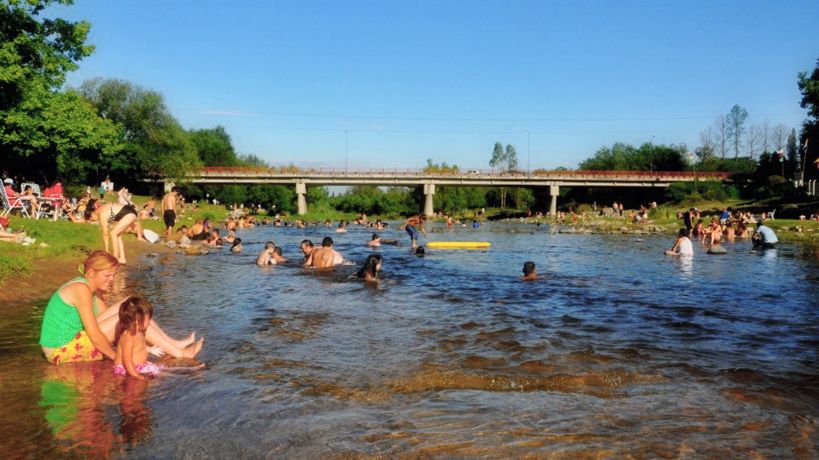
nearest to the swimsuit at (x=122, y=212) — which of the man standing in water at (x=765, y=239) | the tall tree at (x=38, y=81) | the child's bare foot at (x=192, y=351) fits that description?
the child's bare foot at (x=192, y=351)

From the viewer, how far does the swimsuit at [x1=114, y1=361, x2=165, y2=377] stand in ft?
22.1

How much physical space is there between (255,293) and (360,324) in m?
4.45

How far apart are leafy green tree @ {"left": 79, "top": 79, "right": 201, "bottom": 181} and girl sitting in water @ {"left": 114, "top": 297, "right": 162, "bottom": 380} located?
72.0 meters

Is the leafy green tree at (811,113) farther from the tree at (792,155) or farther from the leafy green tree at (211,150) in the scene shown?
the leafy green tree at (211,150)

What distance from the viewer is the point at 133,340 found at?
670 cm

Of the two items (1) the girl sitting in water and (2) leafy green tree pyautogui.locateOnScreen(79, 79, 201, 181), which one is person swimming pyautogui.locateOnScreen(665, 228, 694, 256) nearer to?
(1) the girl sitting in water

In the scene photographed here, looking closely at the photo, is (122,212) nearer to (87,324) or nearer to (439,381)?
(87,324)

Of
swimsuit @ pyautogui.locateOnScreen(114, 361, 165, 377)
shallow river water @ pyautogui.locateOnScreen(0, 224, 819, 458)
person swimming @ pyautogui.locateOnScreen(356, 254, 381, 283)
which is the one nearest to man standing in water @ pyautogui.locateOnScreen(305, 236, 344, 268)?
person swimming @ pyautogui.locateOnScreen(356, 254, 381, 283)

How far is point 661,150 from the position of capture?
12119 centimetres

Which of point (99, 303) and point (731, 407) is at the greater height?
point (99, 303)

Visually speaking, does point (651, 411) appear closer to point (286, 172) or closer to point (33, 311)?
point (33, 311)

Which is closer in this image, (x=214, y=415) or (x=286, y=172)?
(x=214, y=415)

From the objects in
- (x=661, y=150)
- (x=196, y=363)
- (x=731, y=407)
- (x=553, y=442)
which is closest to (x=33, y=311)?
(x=196, y=363)

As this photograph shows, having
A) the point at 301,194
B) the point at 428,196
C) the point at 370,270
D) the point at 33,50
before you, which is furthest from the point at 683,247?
the point at 301,194
